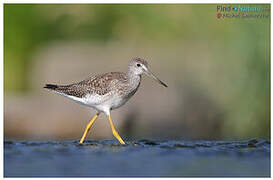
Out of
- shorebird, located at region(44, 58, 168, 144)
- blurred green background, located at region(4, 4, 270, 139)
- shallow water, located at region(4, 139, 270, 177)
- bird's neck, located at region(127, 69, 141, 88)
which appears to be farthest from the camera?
blurred green background, located at region(4, 4, 270, 139)

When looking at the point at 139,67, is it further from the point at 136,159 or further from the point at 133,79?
the point at 136,159

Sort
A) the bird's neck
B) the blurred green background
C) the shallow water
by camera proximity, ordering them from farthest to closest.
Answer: the blurred green background < the bird's neck < the shallow water

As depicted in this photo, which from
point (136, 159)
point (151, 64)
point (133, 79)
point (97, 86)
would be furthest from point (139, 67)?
point (151, 64)

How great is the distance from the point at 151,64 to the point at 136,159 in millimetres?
5855

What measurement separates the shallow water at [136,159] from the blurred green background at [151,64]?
2.37m

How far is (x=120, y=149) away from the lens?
28.7ft

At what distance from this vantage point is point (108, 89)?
30.3 feet

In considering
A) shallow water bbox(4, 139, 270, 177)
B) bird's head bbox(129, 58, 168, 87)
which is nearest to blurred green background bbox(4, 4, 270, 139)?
shallow water bbox(4, 139, 270, 177)

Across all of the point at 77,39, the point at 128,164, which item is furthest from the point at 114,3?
the point at 128,164

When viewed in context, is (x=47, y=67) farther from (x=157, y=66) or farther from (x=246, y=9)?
(x=246, y=9)

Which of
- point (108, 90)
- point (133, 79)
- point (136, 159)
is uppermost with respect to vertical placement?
point (133, 79)

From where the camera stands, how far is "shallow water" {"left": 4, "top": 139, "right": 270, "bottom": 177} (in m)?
7.49

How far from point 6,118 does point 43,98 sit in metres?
1.11

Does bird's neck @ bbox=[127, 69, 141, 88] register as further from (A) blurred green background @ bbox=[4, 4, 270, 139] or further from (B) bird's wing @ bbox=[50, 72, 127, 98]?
(A) blurred green background @ bbox=[4, 4, 270, 139]
